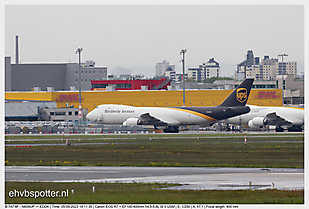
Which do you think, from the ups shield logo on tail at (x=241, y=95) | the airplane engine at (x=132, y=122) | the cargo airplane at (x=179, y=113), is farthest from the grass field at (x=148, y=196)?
the ups shield logo on tail at (x=241, y=95)

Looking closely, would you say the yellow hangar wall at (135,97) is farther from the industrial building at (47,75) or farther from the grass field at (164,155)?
the grass field at (164,155)

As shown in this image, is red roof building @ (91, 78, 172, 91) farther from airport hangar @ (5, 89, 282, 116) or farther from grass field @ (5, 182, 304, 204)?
grass field @ (5, 182, 304, 204)

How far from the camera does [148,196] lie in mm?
20734

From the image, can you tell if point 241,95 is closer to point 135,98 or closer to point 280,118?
point 280,118

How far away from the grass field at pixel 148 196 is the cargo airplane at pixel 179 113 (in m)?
51.3

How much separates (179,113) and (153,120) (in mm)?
4649

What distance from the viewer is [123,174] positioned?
2864cm

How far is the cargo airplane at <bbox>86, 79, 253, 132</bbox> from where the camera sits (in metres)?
73.9

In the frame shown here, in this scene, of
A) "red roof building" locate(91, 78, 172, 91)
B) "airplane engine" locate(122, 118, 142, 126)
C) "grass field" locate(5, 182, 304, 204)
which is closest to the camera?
"grass field" locate(5, 182, 304, 204)

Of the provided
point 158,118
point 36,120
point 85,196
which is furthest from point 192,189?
point 36,120

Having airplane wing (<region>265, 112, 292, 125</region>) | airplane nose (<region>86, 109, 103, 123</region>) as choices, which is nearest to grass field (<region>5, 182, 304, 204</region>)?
airplane nose (<region>86, 109, 103, 123</region>)

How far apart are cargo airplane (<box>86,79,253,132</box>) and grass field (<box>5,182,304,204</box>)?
51282mm

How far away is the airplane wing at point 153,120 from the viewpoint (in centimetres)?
7575

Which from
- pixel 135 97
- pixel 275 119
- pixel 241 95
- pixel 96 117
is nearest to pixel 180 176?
pixel 241 95
